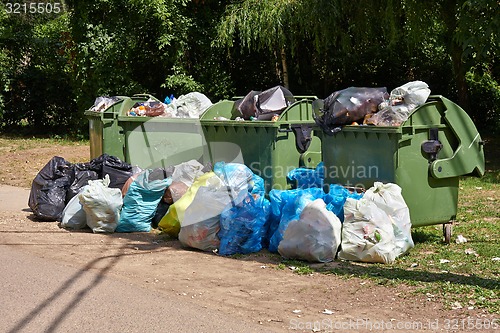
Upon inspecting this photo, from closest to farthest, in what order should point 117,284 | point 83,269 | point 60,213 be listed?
point 117,284
point 83,269
point 60,213

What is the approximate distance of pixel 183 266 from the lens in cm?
720

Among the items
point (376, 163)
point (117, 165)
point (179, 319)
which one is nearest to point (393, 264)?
point (376, 163)

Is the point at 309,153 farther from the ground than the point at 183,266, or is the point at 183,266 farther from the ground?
the point at 309,153

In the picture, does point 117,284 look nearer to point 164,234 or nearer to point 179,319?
point 179,319

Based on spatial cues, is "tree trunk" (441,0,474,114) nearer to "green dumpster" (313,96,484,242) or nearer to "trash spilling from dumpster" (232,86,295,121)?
"trash spilling from dumpster" (232,86,295,121)

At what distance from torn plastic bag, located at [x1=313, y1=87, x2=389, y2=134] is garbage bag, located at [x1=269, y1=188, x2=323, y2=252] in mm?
743

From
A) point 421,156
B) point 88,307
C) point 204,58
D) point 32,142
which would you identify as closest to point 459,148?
point 421,156

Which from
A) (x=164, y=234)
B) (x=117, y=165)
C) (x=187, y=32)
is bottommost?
(x=164, y=234)

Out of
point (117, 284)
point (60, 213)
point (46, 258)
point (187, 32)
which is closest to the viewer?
point (117, 284)

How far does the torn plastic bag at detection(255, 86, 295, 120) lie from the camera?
9375 mm

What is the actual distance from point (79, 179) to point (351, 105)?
3.66 m

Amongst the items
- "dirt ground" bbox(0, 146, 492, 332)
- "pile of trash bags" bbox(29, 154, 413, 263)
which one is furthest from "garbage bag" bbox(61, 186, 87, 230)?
"dirt ground" bbox(0, 146, 492, 332)

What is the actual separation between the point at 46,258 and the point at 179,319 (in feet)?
8.28

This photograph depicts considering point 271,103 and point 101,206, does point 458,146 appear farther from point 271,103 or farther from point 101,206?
point 101,206
